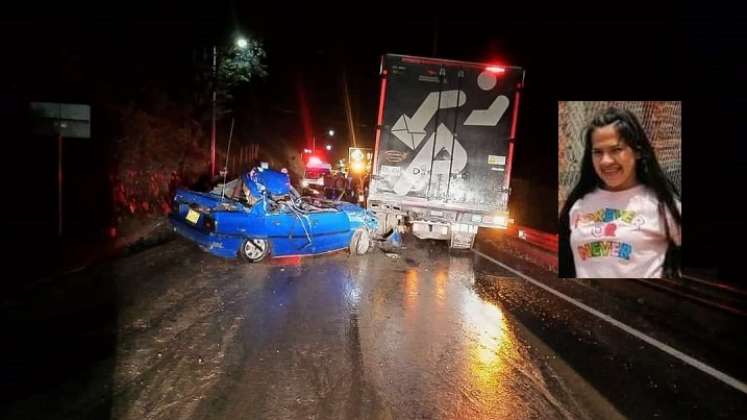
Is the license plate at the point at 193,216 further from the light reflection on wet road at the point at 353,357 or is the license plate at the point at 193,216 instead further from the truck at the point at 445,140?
the truck at the point at 445,140

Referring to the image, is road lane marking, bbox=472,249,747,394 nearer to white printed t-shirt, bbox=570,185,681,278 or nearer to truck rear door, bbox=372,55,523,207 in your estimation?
white printed t-shirt, bbox=570,185,681,278

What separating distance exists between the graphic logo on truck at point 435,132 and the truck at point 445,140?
2cm

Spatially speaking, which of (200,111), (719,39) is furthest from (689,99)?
(200,111)

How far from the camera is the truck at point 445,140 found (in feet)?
32.6

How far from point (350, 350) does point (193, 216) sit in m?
5.05

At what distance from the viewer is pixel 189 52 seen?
69.2 ft

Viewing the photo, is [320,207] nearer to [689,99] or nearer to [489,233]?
[489,233]

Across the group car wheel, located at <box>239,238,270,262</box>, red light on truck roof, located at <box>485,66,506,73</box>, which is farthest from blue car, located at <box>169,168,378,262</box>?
red light on truck roof, located at <box>485,66,506,73</box>

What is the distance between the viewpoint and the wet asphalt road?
4137 mm

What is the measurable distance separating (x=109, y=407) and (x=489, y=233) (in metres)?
15.3

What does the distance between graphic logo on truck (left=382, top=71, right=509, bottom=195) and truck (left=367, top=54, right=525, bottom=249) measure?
2cm

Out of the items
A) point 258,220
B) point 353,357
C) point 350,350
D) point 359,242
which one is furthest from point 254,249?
point 353,357

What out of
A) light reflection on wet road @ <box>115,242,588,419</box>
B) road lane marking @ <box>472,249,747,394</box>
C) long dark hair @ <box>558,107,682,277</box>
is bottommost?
light reflection on wet road @ <box>115,242,588,419</box>

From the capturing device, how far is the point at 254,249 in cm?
942
